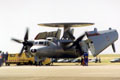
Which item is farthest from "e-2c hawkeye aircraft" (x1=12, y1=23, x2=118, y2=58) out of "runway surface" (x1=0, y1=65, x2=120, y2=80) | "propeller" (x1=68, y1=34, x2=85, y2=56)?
"runway surface" (x1=0, y1=65, x2=120, y2=80)

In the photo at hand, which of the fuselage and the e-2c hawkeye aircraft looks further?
the fuselage

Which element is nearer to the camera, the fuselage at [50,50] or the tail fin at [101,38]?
the tail fin at [101,38]

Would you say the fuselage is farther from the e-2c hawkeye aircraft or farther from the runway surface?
the runway surface

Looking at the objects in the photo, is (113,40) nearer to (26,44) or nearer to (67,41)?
(67,41)

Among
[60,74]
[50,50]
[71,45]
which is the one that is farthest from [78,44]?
[60,74]

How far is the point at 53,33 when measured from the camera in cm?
6644

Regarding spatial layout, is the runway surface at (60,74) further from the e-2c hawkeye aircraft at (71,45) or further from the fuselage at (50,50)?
the fuselage at (50,50)

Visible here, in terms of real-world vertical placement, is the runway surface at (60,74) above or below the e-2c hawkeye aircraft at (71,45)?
below

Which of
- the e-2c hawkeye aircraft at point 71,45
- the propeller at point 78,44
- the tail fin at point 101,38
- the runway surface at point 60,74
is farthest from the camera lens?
the propeller at point 78,44

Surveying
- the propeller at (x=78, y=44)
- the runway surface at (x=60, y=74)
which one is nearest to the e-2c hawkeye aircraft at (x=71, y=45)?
the propeller at (x=78, y=44)

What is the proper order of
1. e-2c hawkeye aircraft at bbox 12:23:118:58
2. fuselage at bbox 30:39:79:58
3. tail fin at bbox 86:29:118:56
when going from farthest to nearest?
fuselage at bbox 30:39:79:58 < e-2c hawkeye aircraft at bbox 12:23:118:58 < tail fin at bbox 86:29:118:56

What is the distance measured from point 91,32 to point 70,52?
27.5ft

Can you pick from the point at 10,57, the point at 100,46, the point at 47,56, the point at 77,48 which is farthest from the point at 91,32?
the point at 10,57

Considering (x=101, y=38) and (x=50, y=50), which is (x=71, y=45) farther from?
Result: (x=101, y=38)
